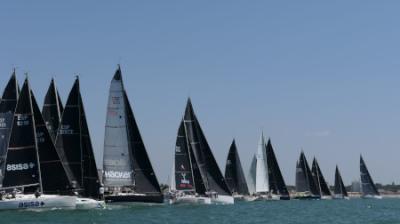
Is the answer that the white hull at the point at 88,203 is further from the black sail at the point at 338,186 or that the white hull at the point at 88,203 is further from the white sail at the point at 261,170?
the black sail at the point at 338,186

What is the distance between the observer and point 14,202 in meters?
47.8

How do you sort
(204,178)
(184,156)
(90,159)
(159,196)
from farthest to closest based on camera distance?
(204,178)
(184,156)
(159,196)
(90,159)

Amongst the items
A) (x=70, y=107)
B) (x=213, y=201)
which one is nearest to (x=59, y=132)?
(x=70, y=107)

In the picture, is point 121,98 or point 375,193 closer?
point 121,98

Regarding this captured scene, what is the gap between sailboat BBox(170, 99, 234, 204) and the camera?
73438mm

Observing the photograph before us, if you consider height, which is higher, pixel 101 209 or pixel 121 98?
pixel 121 98

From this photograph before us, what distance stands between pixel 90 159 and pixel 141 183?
624 centimetres

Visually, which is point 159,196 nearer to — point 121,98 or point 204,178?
point 121,98

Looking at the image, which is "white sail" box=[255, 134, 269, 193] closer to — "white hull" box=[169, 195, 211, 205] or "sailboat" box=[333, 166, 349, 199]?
"sailboat" box=[333, 166, 349, 199]

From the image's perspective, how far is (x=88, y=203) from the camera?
53.3 metres

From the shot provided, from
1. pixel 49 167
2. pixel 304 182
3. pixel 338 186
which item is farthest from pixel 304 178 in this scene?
pixel 49 167

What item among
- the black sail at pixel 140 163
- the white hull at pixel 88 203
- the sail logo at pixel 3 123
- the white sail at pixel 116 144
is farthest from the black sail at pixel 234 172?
the sail logo at pixel 3 123

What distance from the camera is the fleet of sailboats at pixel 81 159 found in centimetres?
4922

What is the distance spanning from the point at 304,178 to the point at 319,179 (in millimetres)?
5459
